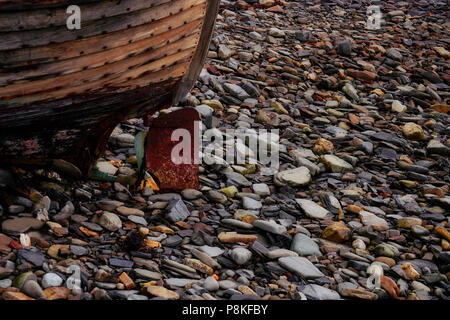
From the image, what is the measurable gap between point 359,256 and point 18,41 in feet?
7.67

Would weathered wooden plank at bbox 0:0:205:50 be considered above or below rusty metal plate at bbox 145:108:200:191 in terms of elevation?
above

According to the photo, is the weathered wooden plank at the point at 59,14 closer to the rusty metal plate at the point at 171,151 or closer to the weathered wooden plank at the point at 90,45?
the weathered wooden plank at the point at 90,45

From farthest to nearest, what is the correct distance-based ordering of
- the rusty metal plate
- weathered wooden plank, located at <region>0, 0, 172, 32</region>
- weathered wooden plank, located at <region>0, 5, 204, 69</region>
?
1. the rusty metal plate
2. weathered wooden plank, located at <region>0, 5, 204, 69</region>
3. weathered wooden plank, located at <region>0, 0, 172, 32</region>

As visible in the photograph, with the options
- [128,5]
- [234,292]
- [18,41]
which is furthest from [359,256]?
[18,41]

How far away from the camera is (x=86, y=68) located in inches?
127

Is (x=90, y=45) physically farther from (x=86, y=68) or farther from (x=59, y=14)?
(x=59, y=14)

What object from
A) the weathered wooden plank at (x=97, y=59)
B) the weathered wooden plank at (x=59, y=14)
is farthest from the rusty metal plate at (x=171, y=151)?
the weathered wooden plank at (x=59, y=14)

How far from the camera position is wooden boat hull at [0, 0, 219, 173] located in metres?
2.93

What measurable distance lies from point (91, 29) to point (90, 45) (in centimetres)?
10

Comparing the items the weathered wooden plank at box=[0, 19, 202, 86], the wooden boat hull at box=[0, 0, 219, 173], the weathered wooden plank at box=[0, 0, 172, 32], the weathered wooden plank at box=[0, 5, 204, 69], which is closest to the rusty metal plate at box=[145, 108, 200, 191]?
the wooden boat hull at box=[0, 0, 219, 173]

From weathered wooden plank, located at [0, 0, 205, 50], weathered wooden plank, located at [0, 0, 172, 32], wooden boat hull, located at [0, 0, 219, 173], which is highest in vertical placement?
weathered wooden plank, located at [0, 0, 172, 32]

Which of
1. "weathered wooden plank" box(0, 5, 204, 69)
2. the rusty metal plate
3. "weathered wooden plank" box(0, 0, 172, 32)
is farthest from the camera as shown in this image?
the rusty metal plate

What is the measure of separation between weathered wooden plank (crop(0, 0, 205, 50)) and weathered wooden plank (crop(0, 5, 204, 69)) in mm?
29

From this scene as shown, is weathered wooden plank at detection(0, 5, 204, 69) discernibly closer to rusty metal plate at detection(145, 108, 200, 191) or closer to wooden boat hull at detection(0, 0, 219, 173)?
wooden boat hull at detection(0, 0, 219, 173)
